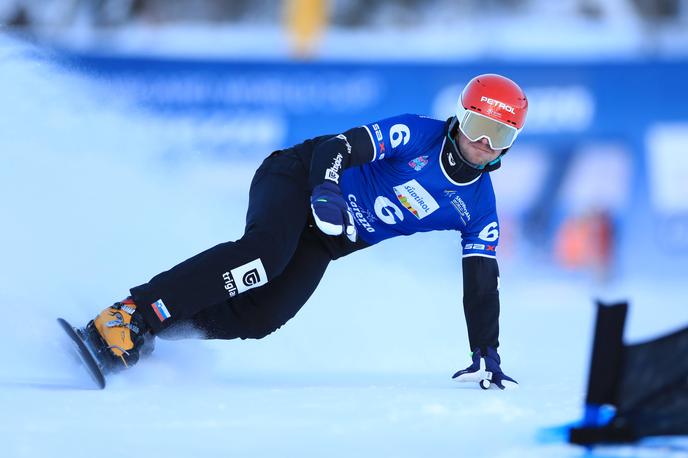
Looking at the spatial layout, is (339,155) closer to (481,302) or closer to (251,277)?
(251,277)

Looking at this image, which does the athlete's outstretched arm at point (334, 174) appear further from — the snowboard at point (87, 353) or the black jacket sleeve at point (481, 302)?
the snowboard at point (87, 353)

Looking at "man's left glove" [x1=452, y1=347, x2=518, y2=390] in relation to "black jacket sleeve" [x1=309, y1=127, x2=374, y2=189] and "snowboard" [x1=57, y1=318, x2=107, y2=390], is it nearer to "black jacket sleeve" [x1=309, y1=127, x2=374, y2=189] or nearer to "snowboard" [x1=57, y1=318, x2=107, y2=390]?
"black jacket sleeve" [x1=309, y1=127, x2=374, y2=189]

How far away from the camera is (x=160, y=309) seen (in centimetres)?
368

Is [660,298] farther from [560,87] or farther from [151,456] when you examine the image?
[151,456]

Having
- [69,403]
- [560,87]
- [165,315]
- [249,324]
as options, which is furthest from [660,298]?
[69,403]

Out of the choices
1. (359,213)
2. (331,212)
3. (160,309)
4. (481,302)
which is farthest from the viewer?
(359,213)

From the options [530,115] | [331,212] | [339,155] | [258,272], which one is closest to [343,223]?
[331,212]

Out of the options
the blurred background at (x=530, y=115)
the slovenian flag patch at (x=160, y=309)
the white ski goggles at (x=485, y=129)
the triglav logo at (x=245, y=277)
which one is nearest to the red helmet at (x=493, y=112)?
the white ski goggles at (x=485, y=129)

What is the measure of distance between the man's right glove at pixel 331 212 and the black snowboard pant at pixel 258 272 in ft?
1.38

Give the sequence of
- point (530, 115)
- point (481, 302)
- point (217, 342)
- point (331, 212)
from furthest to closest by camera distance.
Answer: point (530, 115) → point (217, 342) → point (481, 302) → point (331, 212)

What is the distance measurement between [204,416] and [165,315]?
0.80 metres

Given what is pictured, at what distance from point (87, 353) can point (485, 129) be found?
1848 millimetres

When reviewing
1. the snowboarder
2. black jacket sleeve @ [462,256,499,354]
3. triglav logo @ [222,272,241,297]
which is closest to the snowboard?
the snowboarder

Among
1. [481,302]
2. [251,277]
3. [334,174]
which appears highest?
[334,174]
